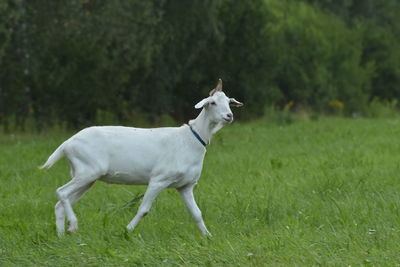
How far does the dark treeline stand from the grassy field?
745 cm

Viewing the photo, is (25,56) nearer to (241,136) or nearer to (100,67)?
(100,67)

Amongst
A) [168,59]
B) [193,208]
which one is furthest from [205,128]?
[168,59]

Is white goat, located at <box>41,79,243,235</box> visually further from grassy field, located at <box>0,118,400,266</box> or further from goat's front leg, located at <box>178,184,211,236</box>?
grassy field, located at <box>0,118,400,266</box>

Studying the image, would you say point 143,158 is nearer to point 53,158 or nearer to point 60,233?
point 53,158

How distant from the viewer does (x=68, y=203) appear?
9109 mm

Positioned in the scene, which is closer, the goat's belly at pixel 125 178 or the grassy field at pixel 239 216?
the grassy field at pixel 239 216

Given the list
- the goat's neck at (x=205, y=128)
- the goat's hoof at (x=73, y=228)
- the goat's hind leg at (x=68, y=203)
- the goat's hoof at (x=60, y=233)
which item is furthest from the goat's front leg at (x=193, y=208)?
the goat's hoof at (x=60, y=233)

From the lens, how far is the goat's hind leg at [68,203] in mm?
9000

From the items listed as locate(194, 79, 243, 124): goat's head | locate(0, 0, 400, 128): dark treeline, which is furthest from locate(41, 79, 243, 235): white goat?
locate(0, 0, 400, 128): dark treeline

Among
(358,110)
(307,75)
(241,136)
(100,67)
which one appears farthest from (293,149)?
(358,110)

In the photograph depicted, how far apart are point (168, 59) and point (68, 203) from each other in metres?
18.9

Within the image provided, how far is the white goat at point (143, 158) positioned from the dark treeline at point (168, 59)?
487 inches

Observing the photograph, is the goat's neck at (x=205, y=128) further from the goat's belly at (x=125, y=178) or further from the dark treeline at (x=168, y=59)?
the dark treeline at (x=168, y=59)

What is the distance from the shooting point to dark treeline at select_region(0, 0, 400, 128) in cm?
2364
